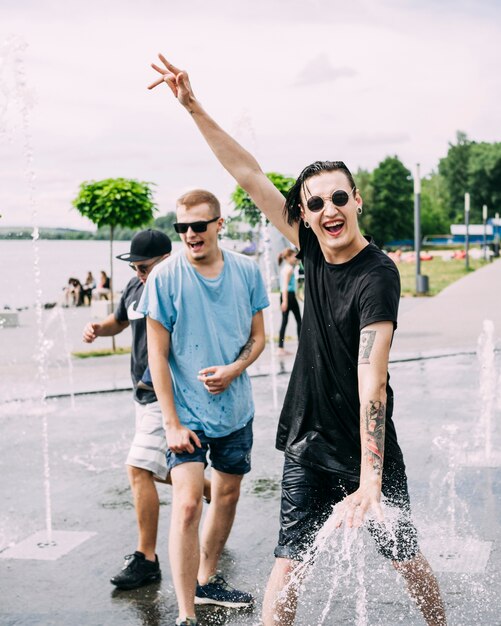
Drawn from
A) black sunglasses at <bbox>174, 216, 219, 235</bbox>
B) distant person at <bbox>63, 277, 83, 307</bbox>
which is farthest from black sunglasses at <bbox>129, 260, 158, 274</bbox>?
distant person at <bbox>63, 277, 83, 307</bbox>

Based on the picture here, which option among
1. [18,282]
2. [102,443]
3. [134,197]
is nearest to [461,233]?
[18,282]

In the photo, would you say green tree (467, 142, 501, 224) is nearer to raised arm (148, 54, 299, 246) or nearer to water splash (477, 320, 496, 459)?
water splash (477, 320, 496, 459)

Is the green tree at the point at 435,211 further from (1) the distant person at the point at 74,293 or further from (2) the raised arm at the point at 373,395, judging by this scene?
(2) the raised arm at the point at 373,395

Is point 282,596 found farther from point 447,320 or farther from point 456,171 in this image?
point 456,171

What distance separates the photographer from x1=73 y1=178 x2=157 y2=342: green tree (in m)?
16.8

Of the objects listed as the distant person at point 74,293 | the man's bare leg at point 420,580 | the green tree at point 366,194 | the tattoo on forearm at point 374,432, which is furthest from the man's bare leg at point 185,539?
the green tree at point 366,194

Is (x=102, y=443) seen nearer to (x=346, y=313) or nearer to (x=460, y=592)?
(x=460, y=592)

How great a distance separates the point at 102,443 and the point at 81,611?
3.66 m

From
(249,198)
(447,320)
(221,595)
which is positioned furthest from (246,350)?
(249,198)

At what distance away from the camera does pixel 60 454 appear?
24.5ft

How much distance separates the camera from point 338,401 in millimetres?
3225

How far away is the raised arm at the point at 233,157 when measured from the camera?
3.61 meters

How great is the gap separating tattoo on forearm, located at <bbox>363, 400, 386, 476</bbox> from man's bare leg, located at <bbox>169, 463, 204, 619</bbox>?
1.08 meters

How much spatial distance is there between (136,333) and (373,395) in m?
2.08
